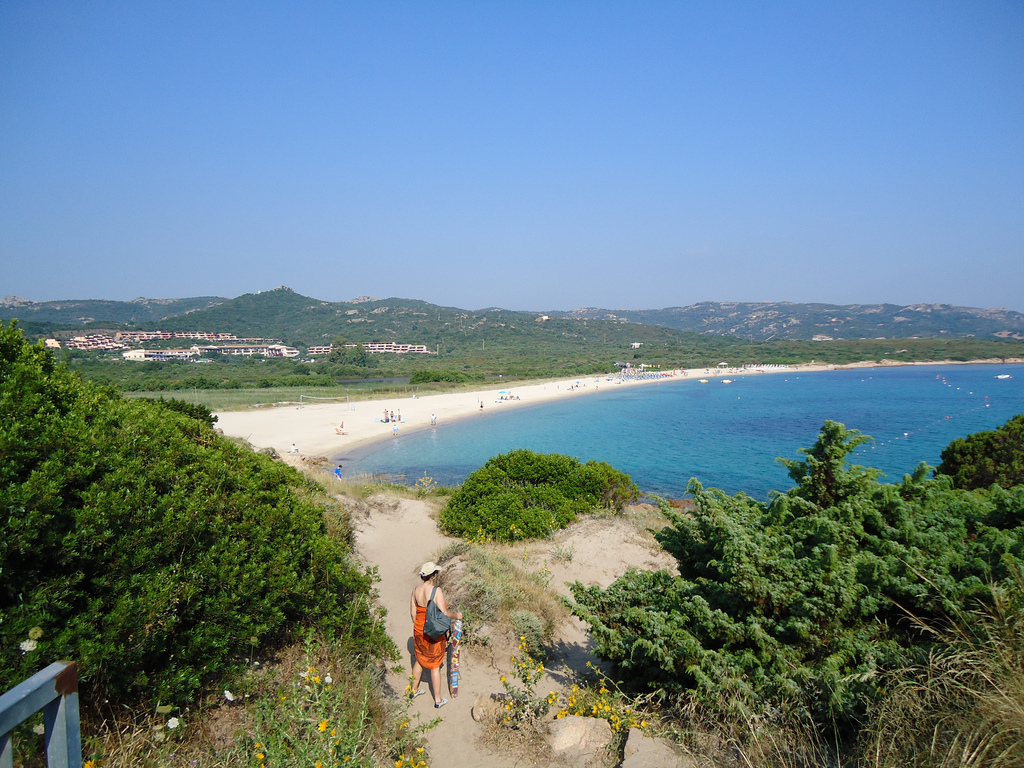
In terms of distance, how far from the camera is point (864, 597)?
3.58 m

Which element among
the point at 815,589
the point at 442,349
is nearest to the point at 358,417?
the point at 815,589

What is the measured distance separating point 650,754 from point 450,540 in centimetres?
704

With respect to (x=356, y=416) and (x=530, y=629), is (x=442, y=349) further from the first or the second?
(x=530, y=629)

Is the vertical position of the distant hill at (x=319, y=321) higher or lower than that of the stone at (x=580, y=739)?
higher

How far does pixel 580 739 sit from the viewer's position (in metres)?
3.69

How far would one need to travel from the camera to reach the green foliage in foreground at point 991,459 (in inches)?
451

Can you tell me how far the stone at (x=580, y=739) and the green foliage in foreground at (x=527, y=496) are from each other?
6074 millimetres

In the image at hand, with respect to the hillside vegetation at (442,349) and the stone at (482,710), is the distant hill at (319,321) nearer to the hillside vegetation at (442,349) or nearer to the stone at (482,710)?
the hillside vegetation at (442,349)

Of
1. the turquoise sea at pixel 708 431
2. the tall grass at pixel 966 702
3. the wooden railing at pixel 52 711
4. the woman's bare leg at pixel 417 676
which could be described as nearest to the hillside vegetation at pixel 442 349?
the turquoise sea at pixel 708 431

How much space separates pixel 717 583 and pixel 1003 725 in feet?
6.71

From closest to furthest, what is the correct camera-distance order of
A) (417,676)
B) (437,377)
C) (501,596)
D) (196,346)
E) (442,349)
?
(417,676) → (501,596) → (437,377) → (196,346) → (442,349)

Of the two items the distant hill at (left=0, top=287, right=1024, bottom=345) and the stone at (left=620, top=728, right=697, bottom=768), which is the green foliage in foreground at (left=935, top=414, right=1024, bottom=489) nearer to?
the stone at (left=620, top=728, right=697, bottom=768)

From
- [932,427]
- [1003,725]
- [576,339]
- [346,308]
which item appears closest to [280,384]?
[932,427]

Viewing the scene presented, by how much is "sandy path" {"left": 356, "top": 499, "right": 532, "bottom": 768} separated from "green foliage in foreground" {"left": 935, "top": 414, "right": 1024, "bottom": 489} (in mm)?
11745
